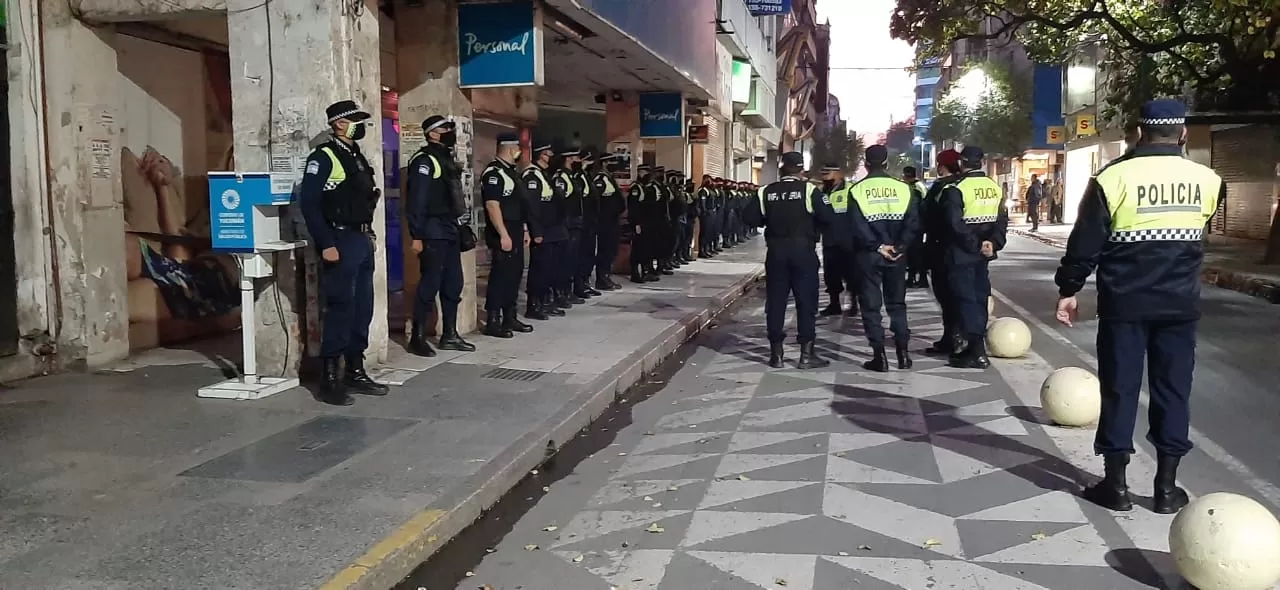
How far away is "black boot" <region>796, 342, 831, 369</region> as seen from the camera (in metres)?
9.49

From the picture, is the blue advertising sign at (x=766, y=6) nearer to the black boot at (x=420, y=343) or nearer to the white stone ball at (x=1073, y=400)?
the black boot at (x=420, y=343)

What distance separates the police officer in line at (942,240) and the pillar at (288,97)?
5099 millimetres

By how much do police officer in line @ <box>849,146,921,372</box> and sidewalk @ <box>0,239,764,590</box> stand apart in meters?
2.15

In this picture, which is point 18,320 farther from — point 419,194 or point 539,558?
point 539,558

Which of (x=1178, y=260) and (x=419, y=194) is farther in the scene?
(x=419, y=194)

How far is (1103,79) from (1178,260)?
35484 mm

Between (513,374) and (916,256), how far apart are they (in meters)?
7.76

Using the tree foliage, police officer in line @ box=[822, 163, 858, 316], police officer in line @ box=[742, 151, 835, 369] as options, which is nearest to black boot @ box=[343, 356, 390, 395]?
police officer in line @ box=[742, 151, 835, 369]

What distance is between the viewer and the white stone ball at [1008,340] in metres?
9.70

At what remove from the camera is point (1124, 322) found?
5055mm

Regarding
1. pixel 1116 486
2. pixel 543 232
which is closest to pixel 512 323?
pixel 543 232

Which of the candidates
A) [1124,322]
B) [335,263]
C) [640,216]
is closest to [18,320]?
[335,263]

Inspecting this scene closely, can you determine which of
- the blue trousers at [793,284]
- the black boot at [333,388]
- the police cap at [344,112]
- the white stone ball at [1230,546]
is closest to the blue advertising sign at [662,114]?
the blue trousers at [793,284]

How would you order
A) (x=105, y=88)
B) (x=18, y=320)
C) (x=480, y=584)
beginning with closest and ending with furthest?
(x=480, y=584) < (x=18, y=320) < (x=105, y=88)
